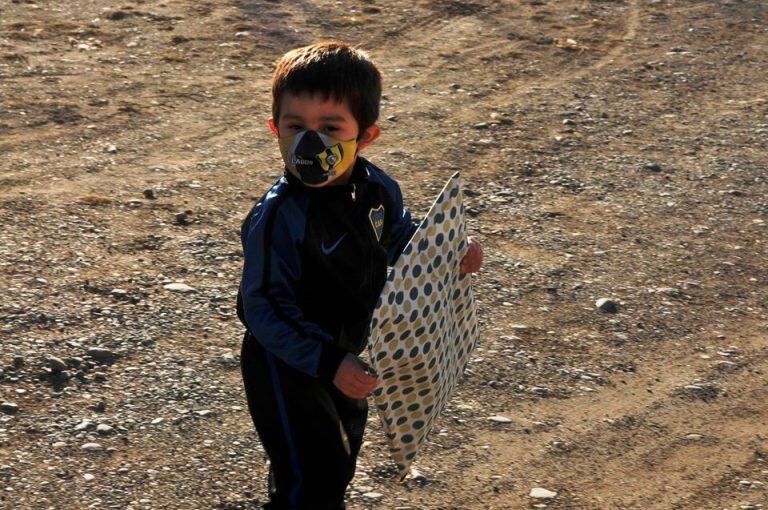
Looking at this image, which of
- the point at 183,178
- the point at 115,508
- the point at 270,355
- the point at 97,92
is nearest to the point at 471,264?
the point at 270,355

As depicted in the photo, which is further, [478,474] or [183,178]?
[183,178]

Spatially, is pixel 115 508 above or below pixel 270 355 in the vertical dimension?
below

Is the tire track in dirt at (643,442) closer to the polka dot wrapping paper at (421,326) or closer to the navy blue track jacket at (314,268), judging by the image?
the polka dot wrapping paper at (421,326)

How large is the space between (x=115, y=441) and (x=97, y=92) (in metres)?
4.65

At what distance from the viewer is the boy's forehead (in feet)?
11.3

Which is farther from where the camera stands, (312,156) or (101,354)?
(101,354)

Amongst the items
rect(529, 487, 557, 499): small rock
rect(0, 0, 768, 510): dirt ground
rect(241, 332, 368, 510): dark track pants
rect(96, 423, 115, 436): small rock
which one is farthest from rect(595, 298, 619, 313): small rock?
rect(241, 332, 368, 510): dark track pants

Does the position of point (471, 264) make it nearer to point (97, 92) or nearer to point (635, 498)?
point (635, 498)

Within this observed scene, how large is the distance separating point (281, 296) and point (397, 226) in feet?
2.09

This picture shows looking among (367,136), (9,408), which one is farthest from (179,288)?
(367,136)

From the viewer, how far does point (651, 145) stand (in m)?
8.62

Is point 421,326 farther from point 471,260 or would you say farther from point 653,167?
point 653,167

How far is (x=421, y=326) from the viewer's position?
3670mm

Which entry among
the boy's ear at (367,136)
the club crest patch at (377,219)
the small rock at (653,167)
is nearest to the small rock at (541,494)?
the club crest patch at (377,219)
